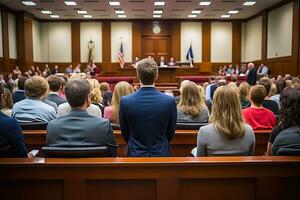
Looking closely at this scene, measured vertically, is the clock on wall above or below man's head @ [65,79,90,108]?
above

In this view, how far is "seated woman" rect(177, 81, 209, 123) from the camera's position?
378cm

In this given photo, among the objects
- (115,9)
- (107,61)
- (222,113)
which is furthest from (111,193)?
(107,61)

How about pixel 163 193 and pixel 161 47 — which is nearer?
pixel 163 193

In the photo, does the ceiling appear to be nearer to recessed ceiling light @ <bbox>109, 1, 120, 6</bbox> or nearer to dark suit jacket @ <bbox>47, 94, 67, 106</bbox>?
recessed ceiling light @ <bbox>109, 1, 120, 6</bbox>

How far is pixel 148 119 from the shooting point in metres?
2.61

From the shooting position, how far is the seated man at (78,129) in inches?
91.1

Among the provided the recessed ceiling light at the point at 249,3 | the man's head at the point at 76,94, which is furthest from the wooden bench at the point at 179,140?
the recessed ceiling light at the point at 249,3

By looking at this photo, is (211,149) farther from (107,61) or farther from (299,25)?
(107,61)

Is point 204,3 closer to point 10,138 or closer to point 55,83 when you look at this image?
point 55,83

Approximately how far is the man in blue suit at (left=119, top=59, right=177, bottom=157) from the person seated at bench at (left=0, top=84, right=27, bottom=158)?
74cm

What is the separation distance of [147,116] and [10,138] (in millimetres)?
923

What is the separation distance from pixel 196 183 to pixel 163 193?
193 mm

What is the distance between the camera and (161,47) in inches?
878

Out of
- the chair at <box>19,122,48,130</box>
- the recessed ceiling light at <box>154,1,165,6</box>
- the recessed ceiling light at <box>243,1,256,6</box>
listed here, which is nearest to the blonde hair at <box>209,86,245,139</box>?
the chair at <box>19,122,48,130</box>
